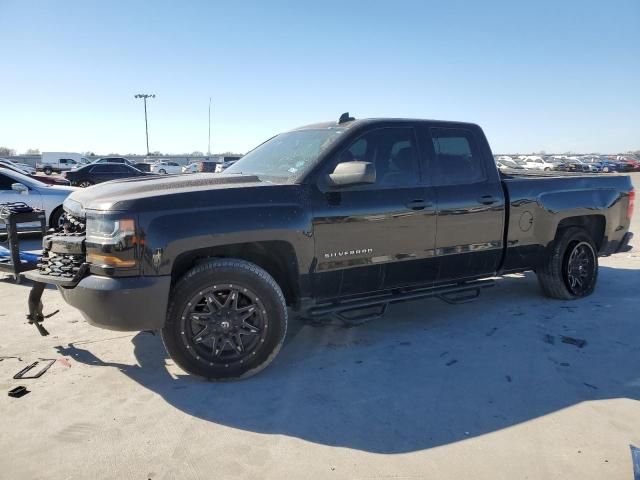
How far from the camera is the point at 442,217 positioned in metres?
4.33

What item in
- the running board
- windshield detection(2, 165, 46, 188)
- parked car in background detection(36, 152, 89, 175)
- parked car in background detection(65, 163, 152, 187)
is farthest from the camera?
parked car in background detection(36, 152, 89, 175)

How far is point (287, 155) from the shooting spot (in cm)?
430

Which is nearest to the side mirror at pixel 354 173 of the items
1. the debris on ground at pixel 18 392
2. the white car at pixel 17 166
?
the debris on ground at pixel 18 392

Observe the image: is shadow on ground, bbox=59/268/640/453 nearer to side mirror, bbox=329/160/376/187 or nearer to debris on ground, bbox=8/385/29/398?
debris on ground, bbox=8/385/29/398

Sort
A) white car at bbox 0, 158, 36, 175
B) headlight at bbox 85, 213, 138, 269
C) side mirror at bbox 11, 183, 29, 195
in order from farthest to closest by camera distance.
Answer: white car at bbox 0, 158, 36, 175
side mirror at bbox 11, 183, 29, 195
headlight at bbox 85, 213, 138, 269

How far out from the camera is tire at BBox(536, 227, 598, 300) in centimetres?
529

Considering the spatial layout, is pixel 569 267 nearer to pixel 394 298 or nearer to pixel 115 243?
pixel 394 298

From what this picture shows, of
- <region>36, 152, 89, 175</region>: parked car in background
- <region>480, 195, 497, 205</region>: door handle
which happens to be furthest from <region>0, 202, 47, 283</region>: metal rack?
<region>36, 152, 89, 175</region>: parked car in background

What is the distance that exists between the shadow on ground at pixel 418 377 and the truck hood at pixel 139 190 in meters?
1.29

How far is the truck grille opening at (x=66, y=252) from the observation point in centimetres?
342

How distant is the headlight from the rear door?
2.57 m

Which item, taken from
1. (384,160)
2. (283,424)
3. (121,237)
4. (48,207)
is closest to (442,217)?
(384,160)

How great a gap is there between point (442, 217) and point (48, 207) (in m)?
7.69

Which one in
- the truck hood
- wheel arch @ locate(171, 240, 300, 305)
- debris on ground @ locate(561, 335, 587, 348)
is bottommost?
debris on ground @ locate(561, 335, 587, 348)
